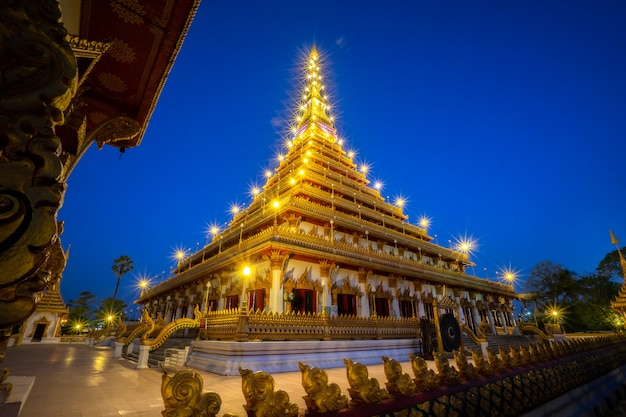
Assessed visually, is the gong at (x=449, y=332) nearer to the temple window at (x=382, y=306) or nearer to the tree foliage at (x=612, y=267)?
the temple window at (x=382, y=306)

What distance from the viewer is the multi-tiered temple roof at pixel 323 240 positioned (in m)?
16.0

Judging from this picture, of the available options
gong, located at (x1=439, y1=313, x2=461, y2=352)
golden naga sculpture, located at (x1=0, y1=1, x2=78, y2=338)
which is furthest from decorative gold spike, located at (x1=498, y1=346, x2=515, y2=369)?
gong, located at (x1=439, y1=313, x2=461, y2=352)

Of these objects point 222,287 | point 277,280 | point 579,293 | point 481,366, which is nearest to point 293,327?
point 277,280

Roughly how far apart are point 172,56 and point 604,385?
12.6 meters

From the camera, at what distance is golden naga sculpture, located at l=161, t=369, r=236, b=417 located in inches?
63.4

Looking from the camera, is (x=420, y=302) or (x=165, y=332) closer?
(x=165, y=332)

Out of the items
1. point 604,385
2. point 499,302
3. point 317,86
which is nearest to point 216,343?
point 604,385

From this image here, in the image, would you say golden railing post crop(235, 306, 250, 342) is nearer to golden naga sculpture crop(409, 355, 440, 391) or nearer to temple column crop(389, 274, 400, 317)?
golden naga sculpture crop(409, 355, 440, 391)

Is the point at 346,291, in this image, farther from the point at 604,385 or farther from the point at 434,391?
the point at 434,391

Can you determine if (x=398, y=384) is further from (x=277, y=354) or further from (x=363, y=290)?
(x=363, y=290)

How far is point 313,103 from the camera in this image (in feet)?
135

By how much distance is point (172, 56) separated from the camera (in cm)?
366

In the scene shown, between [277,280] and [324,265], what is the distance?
2.97m

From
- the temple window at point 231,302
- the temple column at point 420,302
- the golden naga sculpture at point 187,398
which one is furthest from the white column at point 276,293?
the golden naga sculpture at point 187,398
